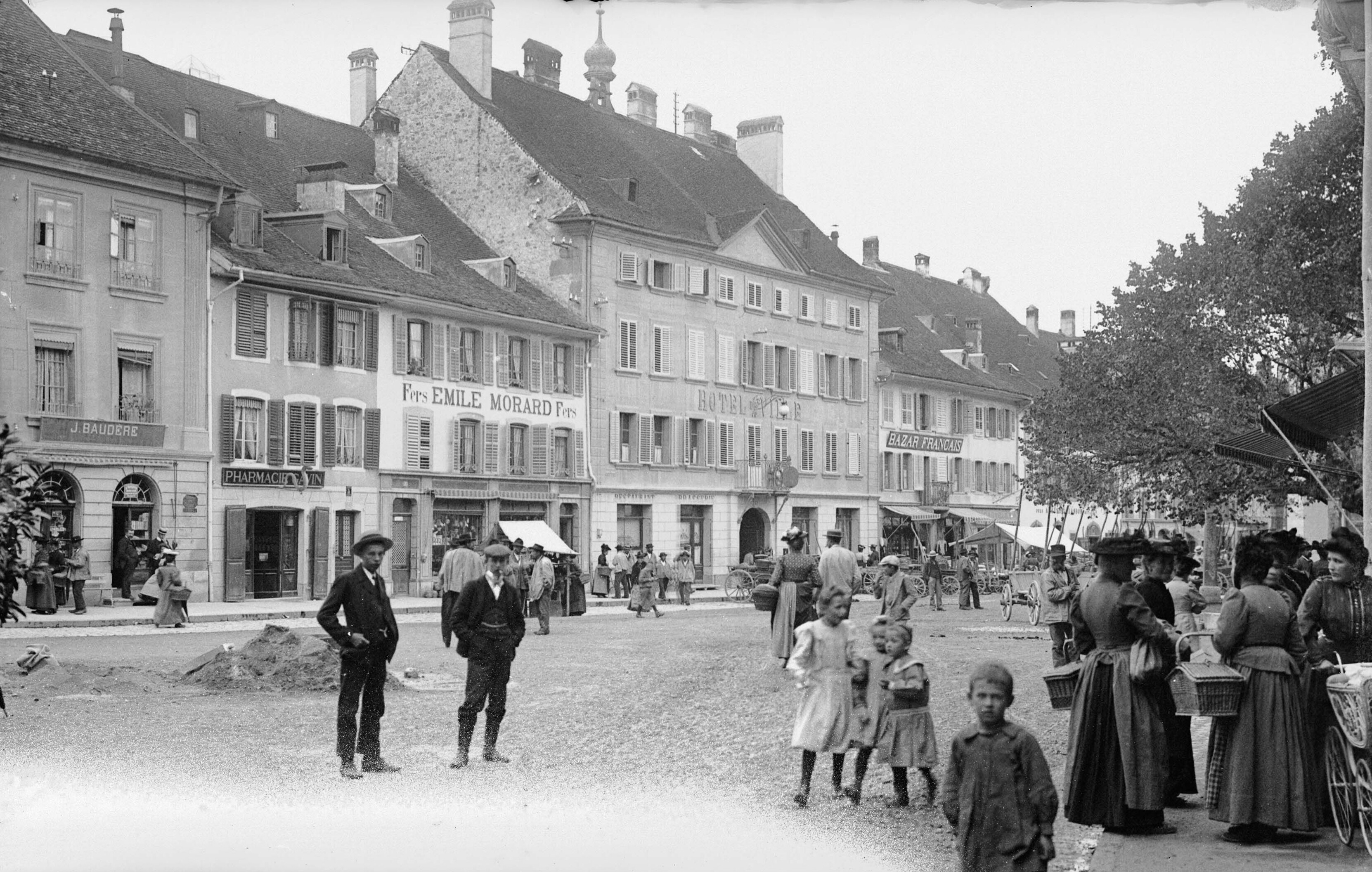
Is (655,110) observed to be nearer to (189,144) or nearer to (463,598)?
(189,144)

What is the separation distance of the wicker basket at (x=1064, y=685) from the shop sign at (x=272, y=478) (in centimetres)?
2994

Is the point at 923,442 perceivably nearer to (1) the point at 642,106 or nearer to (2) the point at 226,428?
(1) the point at 642,106

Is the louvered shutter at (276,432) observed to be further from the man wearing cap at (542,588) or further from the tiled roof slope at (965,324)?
the tiled roof slope at (965,324)

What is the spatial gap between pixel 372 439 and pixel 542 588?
15.2 metres

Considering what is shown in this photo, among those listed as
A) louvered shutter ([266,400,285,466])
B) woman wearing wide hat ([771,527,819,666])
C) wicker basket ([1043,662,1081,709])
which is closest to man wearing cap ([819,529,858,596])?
woman wearing wide hat ([771,527,819,666])

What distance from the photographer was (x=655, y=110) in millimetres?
62594

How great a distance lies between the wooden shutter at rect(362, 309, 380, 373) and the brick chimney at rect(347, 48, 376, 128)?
1273cm

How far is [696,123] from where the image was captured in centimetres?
6444

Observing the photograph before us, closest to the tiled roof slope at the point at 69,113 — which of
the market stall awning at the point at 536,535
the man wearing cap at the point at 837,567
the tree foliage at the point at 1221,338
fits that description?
the market stall awning at the point at 536,535

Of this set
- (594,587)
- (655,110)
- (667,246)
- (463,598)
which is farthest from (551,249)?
(463,598)

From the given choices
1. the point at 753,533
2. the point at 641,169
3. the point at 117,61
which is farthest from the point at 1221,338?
the point at 641,169

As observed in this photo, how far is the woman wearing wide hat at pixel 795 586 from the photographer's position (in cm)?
1853

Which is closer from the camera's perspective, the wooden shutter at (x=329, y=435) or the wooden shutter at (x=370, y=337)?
the wooden shutter at (x=329, y=435)

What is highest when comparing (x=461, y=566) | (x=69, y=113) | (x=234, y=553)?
(x=69, y=113)
